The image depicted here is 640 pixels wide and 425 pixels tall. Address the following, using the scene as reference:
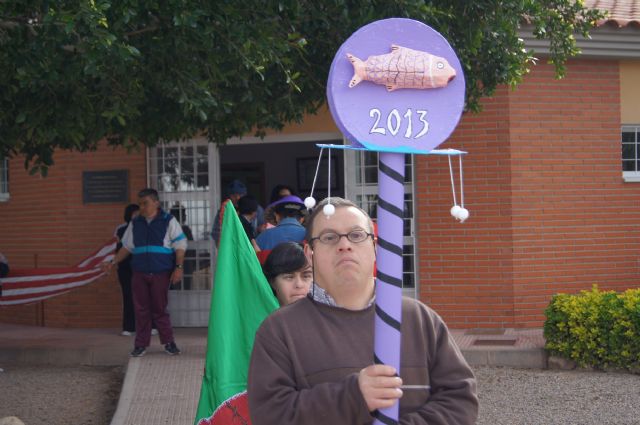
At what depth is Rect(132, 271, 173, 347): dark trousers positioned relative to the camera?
9500 mm

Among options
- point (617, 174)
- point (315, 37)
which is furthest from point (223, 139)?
point (617, 174)

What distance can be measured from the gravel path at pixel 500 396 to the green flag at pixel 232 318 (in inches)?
142

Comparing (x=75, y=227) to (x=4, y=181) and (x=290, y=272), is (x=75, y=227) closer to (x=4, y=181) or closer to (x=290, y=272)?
(x=4, y=181)

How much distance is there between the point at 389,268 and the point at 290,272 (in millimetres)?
1626

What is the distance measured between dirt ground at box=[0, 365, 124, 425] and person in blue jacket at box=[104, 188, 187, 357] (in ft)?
1.88

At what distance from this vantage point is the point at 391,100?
2865 mm

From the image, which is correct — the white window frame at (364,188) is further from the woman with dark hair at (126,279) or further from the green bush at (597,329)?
the woman with dark hair at (126,279)

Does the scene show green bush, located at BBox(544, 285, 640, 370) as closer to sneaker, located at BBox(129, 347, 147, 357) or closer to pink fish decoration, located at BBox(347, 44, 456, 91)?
sneaker, located at BBox(129, 347, 147, 357)

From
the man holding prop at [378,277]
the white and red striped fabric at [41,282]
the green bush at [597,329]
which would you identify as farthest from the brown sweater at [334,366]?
the white and red striped fabric at [41,282]

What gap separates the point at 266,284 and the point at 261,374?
4.77 feet

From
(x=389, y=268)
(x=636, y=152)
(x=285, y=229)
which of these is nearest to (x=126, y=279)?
(x=285, y=229)

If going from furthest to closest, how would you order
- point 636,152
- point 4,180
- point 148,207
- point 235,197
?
point 4,180 < point 636,152 < point 235,197 < point 148,207

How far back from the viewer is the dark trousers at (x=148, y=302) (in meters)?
9.50

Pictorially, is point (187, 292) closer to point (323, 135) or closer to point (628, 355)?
point (323, 135)
